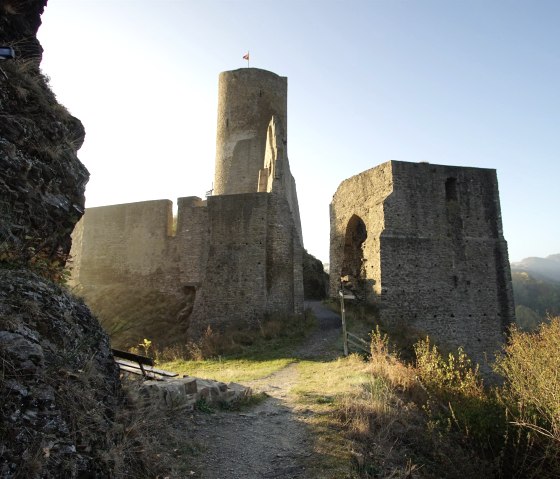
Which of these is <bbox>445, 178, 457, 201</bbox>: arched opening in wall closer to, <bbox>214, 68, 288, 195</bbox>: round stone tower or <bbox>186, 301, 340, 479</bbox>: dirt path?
<bbox>214, 68, 288, 195</bbox>: round stone tower

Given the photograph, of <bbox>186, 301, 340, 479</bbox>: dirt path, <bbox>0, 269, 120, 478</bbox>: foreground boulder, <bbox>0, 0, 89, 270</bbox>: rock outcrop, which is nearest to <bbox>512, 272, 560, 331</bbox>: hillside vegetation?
<bbox>186, 301, 340, 479</bbox>: dirt path

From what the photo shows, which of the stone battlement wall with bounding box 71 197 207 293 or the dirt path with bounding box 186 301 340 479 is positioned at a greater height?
the stone battlement wall with bounding box 71 197 207 293

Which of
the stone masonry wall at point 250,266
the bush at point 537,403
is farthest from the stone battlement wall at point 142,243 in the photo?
the bush at point 537,403

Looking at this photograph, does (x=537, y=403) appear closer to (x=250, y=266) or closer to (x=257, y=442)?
(x=257, y=442)

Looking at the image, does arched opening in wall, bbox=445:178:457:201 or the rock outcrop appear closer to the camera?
the rock outcrop

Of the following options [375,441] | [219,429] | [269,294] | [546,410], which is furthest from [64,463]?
[269,294]

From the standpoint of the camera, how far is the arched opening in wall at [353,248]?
18.7m

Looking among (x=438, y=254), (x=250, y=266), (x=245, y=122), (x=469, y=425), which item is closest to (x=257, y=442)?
(x=469, y=425)

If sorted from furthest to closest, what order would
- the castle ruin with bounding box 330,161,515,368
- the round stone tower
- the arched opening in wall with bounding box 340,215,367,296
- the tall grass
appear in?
the round stone tower < the arched opening in wall with bounding box 340,215,367,296 < the castle ruin with bounding box 330,161,515,368 < the tall grass

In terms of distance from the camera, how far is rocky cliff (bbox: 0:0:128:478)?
3158 millimetres

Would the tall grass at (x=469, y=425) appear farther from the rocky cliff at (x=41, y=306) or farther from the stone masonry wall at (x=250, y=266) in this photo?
the stone masonry wall at (x=250, y=266)

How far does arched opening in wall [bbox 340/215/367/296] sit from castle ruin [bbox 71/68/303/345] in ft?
10.5

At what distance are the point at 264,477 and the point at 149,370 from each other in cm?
328

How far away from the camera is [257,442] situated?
19.6 feet
